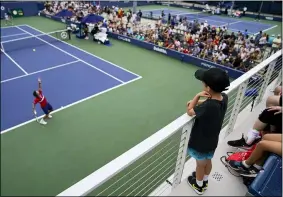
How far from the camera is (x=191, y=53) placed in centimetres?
1422

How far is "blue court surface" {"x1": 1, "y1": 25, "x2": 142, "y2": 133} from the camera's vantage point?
30.2 ft

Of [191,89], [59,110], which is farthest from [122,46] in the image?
[59,110]

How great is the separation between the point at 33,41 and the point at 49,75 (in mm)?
6397

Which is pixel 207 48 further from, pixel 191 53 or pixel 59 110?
pixel 59 110

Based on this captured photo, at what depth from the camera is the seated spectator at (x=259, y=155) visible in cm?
261

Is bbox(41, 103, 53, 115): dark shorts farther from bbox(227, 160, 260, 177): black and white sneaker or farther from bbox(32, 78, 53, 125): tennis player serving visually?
bbox(227, 160, 260, 177): black and white sneaker

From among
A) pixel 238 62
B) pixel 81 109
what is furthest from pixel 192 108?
pixel 238 62

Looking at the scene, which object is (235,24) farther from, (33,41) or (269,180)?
(269,180)

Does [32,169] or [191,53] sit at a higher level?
[191,53]

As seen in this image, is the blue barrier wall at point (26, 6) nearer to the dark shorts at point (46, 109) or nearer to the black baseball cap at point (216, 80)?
the dark shorts at point (46, 109)

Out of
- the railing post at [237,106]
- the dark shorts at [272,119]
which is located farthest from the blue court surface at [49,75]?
the dark shorts at [272,119]

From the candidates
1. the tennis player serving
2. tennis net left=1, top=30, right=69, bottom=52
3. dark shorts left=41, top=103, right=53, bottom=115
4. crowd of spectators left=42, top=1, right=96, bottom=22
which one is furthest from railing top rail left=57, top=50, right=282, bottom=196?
crowd of spectators left=42, top=1, right=96, bottom=22

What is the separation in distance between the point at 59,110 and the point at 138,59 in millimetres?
6780

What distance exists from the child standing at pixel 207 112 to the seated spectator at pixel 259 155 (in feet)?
2.02
